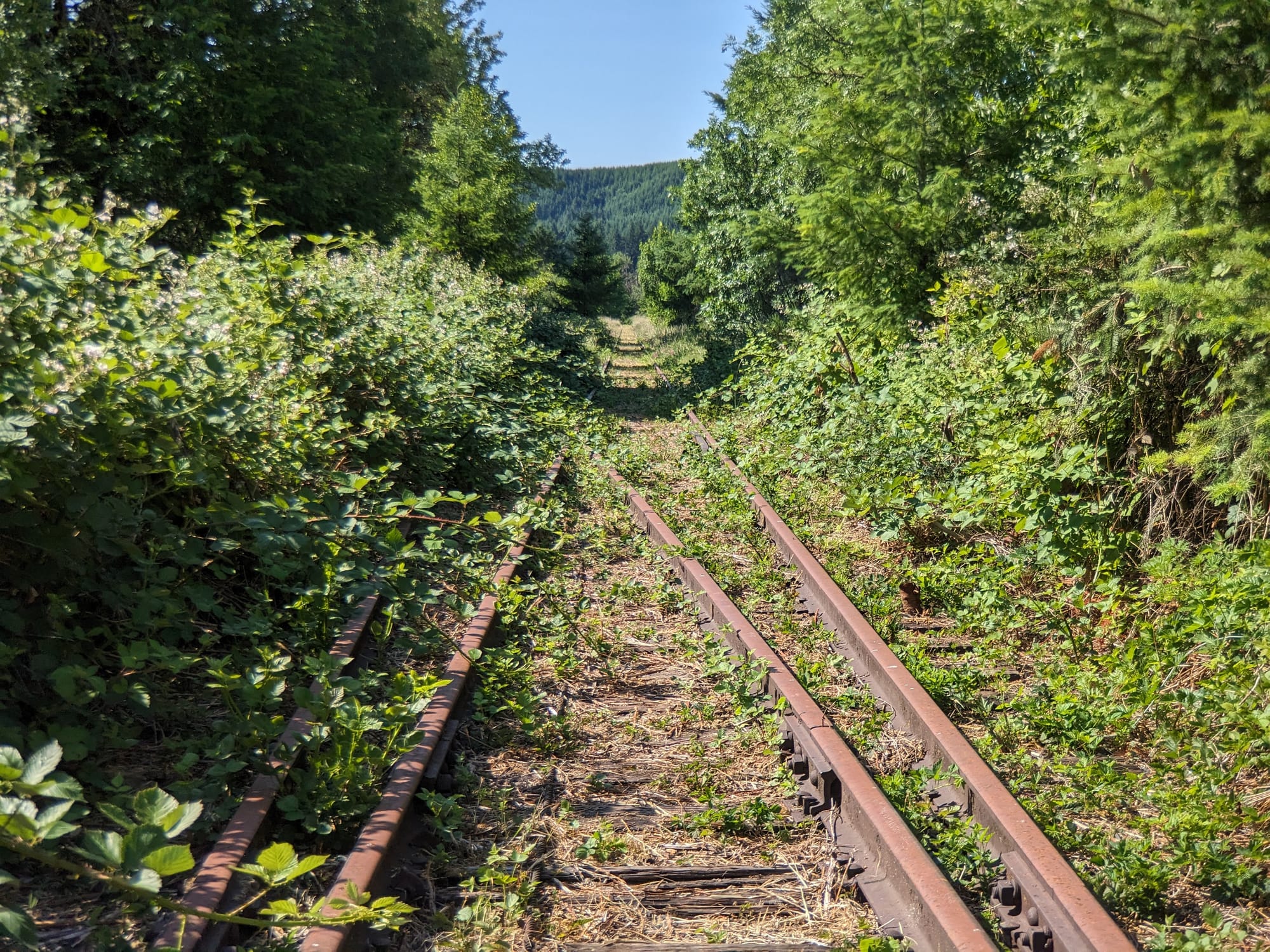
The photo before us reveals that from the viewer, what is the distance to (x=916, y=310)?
9.44 metres

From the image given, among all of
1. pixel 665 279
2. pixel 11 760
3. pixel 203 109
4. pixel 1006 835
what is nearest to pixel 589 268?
pixel 665 279

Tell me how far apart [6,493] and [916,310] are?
8541 millimetres

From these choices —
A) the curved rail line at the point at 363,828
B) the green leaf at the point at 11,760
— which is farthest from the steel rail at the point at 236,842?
the green leaf at the point at 11,760

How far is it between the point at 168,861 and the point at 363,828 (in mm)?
1158

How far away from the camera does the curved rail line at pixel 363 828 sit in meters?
2.27

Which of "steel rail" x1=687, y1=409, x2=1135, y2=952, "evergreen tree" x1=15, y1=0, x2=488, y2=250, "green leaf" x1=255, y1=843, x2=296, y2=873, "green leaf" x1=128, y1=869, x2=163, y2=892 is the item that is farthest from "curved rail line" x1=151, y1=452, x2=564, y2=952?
"evergreen tree" x1=15, y1=0, x2=488, y2=250

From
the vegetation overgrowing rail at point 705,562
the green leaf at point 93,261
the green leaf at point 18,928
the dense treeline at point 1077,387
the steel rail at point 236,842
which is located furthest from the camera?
the dense treeline at point 1077,387

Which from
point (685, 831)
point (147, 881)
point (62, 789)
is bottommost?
point (685, 831)

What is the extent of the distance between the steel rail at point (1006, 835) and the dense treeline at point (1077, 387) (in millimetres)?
285

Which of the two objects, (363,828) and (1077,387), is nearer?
(363,828)

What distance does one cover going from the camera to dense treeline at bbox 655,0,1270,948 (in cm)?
362

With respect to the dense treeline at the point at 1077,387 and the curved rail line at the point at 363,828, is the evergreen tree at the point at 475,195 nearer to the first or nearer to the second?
the dense treeline at the point at 1077,387

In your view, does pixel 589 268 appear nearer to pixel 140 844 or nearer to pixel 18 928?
pixel 140 844

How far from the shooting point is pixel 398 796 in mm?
2975
